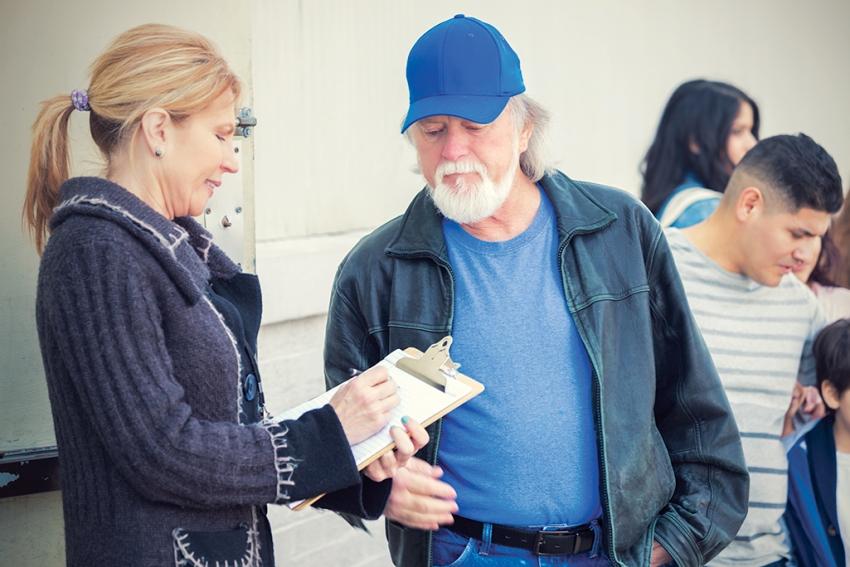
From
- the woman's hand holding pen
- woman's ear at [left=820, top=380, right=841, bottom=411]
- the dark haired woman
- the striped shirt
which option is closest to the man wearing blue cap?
the woman's hand holding pen

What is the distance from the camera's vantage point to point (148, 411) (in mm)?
1231

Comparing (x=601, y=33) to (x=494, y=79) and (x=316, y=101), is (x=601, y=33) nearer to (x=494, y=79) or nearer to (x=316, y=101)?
(x=316, y=101)

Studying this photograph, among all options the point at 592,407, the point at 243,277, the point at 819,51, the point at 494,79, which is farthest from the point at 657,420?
the point at 819,51

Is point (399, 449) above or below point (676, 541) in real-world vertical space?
above

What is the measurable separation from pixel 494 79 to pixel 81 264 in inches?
44.1

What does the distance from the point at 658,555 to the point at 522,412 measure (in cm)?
56

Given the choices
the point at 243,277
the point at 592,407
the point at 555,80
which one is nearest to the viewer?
the point at 243,277

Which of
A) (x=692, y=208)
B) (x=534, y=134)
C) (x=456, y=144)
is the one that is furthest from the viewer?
(x=692, y=208)

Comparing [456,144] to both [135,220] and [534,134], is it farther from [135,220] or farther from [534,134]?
[135,220]

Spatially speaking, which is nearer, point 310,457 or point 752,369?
point 310,457

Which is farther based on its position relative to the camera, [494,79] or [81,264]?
[494,79]

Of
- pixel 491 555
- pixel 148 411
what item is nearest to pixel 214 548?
pixel 148 411

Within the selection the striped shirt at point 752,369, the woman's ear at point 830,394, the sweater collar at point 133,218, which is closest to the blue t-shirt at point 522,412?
the sweater collar at point 133,218

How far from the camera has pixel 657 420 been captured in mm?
2104
